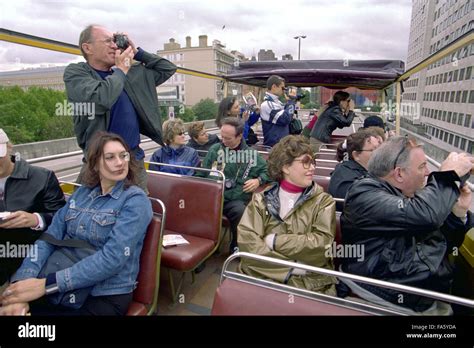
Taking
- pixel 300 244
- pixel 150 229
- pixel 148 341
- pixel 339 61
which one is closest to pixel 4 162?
pixel 150 229

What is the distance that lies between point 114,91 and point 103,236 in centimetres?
91

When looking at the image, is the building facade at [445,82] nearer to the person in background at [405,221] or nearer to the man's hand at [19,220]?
the person in background at [405,221]

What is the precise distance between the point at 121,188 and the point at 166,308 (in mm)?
1135

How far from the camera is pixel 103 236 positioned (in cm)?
188

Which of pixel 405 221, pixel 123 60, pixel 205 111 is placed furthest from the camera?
pixel 205 111

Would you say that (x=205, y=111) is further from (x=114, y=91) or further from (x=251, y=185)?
(x=114, y=91)

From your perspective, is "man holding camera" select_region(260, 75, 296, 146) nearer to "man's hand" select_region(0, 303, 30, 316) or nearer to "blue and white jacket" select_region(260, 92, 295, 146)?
"blue and white jacket" select_region(260, 92, 295, 146)

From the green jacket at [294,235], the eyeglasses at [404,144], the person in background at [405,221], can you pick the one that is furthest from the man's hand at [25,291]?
the eyeglasses at [404,144]

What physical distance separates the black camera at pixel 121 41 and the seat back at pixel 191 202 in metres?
1.21

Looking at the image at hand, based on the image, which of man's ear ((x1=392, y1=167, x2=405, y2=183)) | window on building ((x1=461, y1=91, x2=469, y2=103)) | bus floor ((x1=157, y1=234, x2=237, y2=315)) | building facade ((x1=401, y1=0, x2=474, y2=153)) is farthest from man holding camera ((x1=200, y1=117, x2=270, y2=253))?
window on building ((x1=461, y1=91, x2=469, y2=103))

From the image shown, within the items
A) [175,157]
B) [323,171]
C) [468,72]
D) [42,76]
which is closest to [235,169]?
[175,157]

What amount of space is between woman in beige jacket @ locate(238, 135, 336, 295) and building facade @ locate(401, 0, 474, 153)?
29.8m

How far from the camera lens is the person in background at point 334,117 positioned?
4.79 meters

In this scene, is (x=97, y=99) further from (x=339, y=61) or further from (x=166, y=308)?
(x=339, y=61)
